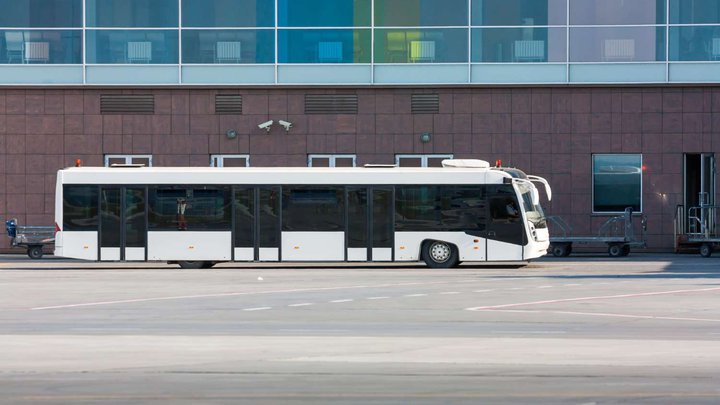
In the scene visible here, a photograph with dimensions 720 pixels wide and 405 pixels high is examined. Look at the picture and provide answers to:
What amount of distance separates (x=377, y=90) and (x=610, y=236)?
889 centimetres

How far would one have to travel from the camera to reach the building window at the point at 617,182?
150 feet

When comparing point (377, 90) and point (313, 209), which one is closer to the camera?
point (313, 209)

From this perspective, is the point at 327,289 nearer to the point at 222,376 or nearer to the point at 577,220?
the point at 222,376

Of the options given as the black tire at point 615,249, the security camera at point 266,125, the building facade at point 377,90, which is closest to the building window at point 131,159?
the building facade at point 377,90

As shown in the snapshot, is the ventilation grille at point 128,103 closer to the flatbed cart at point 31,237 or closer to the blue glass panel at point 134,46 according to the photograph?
the blue glass panel at point 134,46

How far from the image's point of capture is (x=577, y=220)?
4584 centimetres

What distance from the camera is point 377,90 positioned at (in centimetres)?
4603

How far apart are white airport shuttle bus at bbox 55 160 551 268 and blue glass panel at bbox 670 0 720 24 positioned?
464 inches

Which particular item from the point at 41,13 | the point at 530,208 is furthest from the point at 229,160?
the point at 530,208

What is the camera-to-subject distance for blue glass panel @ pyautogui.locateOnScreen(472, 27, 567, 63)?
1779 inches

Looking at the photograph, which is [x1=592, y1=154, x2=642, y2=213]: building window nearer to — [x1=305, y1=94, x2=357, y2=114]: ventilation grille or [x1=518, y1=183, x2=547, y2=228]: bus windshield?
[x1=305, y1=94, x2=357, y2=114]: ventilation grille

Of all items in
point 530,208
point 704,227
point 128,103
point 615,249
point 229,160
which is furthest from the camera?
point 229,160

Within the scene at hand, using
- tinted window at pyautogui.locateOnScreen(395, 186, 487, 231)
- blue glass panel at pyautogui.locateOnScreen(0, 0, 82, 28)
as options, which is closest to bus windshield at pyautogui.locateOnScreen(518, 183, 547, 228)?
tinted window at pyautogui.locateOnScreen(395, 186, 487, 231)

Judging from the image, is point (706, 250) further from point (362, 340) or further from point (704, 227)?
point (362, 340)
